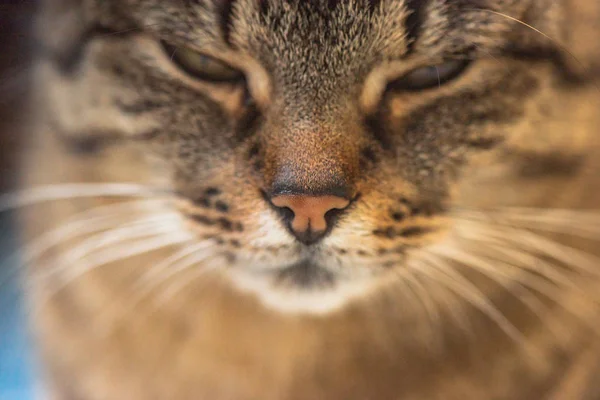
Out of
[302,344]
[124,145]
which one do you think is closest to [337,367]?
[302,344]

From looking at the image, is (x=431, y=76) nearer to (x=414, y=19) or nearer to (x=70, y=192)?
(x=414, y=19)

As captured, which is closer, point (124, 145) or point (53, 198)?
point (124, 145)

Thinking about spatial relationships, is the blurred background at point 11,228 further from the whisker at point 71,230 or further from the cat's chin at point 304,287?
the cat's chin at point 304,287

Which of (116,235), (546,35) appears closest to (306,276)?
(116,235)

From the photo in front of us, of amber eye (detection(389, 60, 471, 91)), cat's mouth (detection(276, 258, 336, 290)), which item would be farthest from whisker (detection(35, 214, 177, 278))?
amber eye (detection(389, 60, 471, 91))

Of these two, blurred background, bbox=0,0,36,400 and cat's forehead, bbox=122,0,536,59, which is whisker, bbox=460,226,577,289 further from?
blurred background, bbox=0,0,36,400

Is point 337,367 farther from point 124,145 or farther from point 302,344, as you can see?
point 124,145

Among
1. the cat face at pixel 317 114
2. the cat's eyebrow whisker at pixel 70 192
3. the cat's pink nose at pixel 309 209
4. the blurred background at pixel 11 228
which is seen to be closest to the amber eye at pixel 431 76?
the cat face at pixel 317 114
